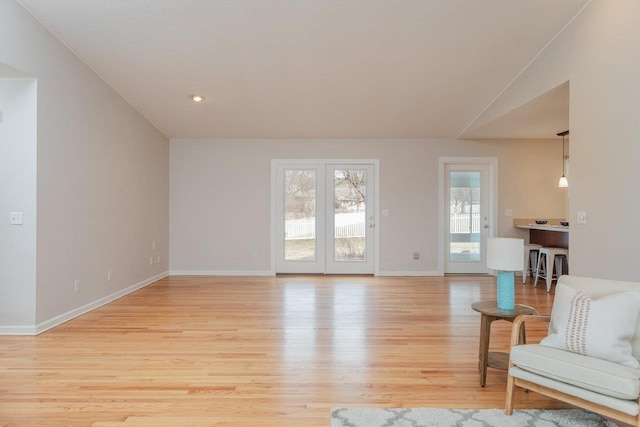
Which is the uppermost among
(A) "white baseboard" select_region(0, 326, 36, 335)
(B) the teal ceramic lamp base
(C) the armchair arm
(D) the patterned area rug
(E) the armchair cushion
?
(B) the teal ceramic lamp base

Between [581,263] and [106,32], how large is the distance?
526 cm

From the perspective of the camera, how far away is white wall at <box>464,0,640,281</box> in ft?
10.6

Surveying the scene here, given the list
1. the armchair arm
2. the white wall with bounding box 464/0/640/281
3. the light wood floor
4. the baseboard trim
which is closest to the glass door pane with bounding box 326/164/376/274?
the light wood floor

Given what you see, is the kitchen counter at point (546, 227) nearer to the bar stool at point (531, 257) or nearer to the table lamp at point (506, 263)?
the bar stool at point (531, 257)

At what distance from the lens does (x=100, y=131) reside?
16.8 ft

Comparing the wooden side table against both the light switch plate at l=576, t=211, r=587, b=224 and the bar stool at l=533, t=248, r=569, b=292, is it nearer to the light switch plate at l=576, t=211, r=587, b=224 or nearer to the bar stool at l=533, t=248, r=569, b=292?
the light switch plate at l=576, t=211, r=587, b=224

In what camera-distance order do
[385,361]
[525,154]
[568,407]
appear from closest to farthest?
[568,407] → [385,361] → [525,154]

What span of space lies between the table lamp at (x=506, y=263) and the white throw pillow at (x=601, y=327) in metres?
0.47

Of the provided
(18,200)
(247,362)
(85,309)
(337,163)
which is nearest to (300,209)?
(337,163)

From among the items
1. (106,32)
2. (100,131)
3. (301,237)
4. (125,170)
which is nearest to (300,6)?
(106,32)

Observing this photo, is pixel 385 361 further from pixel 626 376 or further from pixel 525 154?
pixel 525 154

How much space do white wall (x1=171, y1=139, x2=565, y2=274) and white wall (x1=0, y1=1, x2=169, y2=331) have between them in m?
1.00

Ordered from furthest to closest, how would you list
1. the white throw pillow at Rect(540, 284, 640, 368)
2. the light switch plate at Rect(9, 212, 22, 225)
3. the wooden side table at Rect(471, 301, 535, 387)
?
the light switch plate at Rect(9, 212, 22, 225) → the wooden side table at Rect(471, 301, 535, 387) → the white throw pillow at Rect(540, 284, 640, 368)

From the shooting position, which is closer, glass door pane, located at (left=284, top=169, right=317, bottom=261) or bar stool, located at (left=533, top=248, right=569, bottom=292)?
bar stool, located at (left=533, top=248, right=569, bottom=292)
